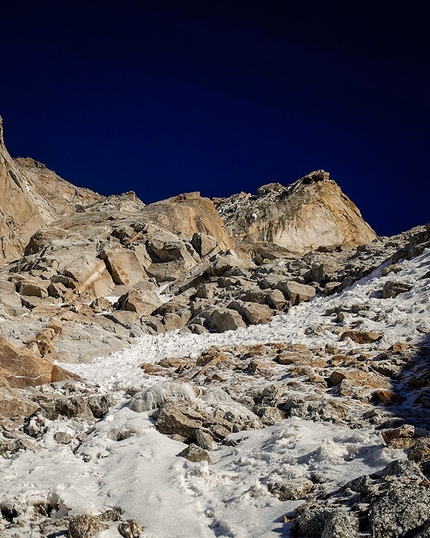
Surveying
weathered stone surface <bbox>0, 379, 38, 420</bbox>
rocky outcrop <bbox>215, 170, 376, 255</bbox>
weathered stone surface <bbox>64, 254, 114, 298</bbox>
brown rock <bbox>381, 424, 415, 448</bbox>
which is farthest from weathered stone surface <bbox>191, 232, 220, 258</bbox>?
brown rock <bbox>381, 424, 415, 448</bbox>

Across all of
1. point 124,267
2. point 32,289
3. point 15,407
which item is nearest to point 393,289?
point 15,407

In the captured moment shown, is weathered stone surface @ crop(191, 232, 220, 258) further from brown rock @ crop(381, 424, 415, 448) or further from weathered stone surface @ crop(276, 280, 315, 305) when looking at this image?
brown rock @ crop(381, 424, 415, 448)

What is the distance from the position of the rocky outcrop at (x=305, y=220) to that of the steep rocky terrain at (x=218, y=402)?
2753 centimetres

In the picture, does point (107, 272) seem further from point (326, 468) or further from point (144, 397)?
point (326, 468)

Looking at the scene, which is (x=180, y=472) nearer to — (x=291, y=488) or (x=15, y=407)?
(x=291, y=488)

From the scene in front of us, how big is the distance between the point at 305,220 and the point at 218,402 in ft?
155

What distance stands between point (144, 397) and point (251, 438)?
7.87 ft

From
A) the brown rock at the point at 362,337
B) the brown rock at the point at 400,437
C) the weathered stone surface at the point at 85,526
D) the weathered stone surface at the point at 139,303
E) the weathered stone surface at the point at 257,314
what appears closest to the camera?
the weathered stone surface at the point at 85,526

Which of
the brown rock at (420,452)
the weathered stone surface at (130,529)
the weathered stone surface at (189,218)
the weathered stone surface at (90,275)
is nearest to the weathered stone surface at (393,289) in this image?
the brown rock at (420,452)

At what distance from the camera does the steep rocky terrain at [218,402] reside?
4.78 metres

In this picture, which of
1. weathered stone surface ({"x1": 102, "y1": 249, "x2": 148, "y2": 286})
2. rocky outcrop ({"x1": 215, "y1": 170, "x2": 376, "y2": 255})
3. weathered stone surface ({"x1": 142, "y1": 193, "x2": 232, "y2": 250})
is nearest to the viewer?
weathered stone surface ({"x1": 102, "y1": 249, "x2": 148, "y2": 286})

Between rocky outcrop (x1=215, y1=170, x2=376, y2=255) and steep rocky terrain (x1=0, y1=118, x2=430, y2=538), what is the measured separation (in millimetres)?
27534

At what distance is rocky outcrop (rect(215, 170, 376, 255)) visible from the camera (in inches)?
2073

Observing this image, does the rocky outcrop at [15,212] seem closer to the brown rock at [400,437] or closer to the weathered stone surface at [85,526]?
Answer: the weathered stone surface at [85,526]
